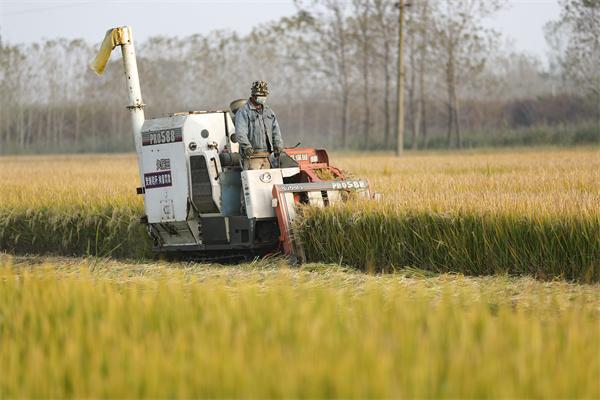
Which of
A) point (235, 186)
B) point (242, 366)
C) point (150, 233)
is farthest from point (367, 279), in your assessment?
point (242, 366)

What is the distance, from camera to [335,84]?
194 feet

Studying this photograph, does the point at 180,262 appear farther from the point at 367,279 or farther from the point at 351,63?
the point at 351,63

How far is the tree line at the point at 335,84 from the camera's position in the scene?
52.1m

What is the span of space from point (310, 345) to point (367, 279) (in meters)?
4.67

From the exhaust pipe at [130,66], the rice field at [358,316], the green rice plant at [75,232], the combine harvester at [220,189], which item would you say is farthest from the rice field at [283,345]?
the green rice plant at [75,232]

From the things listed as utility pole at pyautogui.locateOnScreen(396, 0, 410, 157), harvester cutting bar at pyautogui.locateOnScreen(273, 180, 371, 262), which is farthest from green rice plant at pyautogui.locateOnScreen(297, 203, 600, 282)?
utility pole at pyautogui.locateOnScreen(396, 0, 410, 157)

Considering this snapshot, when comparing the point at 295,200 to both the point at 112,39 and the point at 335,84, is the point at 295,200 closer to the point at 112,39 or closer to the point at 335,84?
the point at 112,39

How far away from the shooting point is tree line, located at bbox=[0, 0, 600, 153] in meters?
52.1

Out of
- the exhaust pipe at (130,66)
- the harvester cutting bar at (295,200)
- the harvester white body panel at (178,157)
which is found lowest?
the harvester cutting bar at (295,200)

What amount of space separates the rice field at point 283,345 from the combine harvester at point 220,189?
12.8ft

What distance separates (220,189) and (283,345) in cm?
691

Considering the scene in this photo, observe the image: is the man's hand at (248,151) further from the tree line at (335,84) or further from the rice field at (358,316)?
the tree line at (335,84)

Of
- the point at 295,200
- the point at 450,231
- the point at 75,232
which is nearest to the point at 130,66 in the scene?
the point at 295,200

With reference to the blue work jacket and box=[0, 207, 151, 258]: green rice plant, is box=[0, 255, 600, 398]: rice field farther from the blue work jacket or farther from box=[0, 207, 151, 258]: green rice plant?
box=[0, 207, 151, 258]: green rice plant
